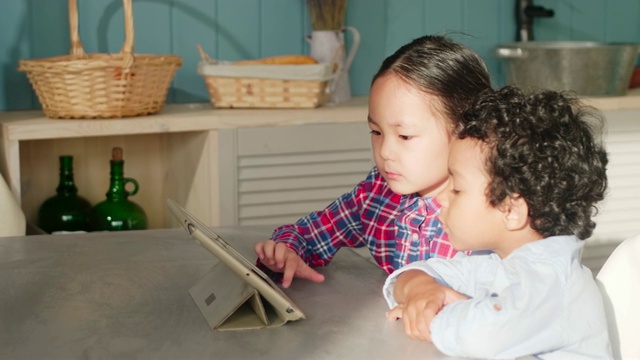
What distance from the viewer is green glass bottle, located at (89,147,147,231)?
9.06 ft

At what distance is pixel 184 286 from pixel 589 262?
2.16m

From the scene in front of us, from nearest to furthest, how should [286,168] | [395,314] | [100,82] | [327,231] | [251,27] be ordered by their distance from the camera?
1. [395,314]
2. [327,231]
3. [100,82]
4. [286,168]
5. [251,27]

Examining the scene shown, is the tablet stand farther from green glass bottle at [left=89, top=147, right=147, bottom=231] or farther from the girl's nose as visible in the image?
green glass bottle at [left=89, top=147, right=147, bottom=231]

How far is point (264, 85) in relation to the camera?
276 centimetres

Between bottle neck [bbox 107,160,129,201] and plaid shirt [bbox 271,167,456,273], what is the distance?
1.22m

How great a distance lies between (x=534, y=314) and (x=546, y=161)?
202mm

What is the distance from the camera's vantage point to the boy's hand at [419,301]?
106 cm

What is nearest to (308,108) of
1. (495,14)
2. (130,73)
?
(130,73)

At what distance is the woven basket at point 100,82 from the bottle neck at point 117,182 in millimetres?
197

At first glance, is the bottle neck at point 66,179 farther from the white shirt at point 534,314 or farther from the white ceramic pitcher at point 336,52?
the white shirt at point 534,314

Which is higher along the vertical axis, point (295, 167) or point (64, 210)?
point (295, 167)

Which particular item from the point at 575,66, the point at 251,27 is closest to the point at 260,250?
the point at 251,27

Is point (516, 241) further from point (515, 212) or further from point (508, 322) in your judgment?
point (508, 322)

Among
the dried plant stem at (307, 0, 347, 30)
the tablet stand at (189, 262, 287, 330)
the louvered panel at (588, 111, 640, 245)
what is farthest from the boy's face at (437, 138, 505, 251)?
the louvered panel at (588, 111, 640, 245)
